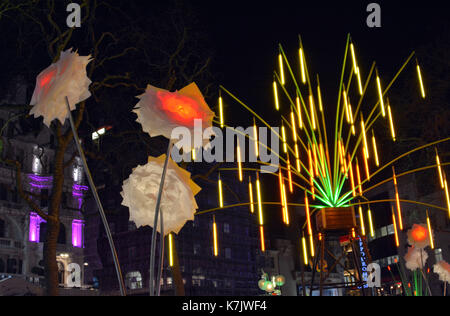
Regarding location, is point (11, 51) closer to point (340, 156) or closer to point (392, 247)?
point (340, 156)

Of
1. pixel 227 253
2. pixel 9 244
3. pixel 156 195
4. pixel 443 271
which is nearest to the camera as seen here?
pixel 156 195

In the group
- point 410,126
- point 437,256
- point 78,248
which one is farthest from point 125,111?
point 437,256

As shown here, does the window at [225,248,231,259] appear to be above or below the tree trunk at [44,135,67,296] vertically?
above

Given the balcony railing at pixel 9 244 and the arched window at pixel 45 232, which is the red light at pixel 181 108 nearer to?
the balcony railing at pixel 9 244

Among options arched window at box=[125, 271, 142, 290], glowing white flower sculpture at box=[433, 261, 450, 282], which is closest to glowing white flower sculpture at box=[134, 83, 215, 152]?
glowing white flower sculpture at box=[433, 261, 450, 282]

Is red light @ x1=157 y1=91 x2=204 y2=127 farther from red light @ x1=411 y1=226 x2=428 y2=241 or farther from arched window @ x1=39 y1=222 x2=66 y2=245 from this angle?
arched window @ x1=39 y1=222 x2=66 y2=245

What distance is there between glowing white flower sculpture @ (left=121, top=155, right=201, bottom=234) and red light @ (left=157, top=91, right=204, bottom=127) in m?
0.50

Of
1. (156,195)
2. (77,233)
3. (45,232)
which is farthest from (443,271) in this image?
(77,233)

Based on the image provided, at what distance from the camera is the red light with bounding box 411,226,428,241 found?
12.3 m

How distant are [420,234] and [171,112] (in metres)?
8.98

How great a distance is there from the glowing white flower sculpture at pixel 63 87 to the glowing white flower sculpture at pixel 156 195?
0.97m

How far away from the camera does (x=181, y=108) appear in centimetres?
532

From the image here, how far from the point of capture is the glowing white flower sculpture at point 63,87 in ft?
→ 16.8

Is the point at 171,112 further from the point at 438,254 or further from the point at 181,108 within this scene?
the point at 438,254
